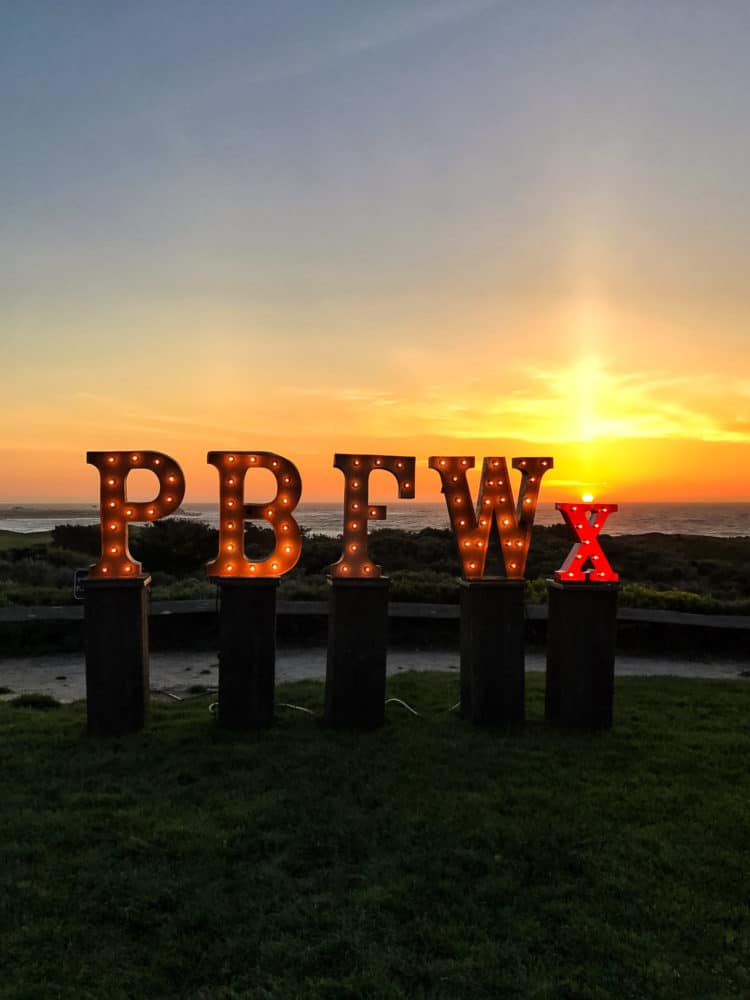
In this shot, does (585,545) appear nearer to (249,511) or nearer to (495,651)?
(495,651)

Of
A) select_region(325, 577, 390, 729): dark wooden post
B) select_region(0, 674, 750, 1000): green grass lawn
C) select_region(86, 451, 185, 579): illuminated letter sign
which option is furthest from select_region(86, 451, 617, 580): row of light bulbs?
select_region(0, 674, 750, 1000): green grass lawn

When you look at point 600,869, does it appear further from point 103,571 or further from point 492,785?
point 103,571

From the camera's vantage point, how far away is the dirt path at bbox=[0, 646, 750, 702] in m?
11.5

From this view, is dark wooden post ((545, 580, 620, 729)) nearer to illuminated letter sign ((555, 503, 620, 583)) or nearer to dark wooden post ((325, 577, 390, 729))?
illuminated letter sign ((555, 503, 620, 583))

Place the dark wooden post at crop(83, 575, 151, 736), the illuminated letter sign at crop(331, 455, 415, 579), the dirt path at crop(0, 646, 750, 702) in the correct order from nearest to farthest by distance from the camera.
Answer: the dark wooden post at crop(83, 575, 151, 736)
the illuminated letter sign at crop(331, 455, 415, 579)
the dirt path at crop(0, 646, 750, 702)

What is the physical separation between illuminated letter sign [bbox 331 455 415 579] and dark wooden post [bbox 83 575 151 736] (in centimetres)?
246

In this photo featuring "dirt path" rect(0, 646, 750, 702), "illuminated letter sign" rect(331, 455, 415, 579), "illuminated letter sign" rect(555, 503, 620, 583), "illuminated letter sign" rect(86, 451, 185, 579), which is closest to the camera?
"illuminated letter sign" rect(86, 451, 185, 579)

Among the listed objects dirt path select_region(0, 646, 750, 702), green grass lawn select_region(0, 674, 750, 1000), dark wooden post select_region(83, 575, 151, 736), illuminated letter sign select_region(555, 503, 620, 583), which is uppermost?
illuminated letter sign select_region(555, 503, 620, 583)

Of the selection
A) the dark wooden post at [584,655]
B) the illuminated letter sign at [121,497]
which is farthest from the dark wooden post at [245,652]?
the dark wooden post at [584,655]

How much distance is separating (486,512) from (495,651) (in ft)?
5.59

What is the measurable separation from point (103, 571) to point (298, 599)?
884 centimetres

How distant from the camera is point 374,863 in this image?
17.3ft

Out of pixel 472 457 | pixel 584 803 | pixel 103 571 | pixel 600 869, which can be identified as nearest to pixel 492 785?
pixel 584 803

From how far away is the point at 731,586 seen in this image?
2475 cm
